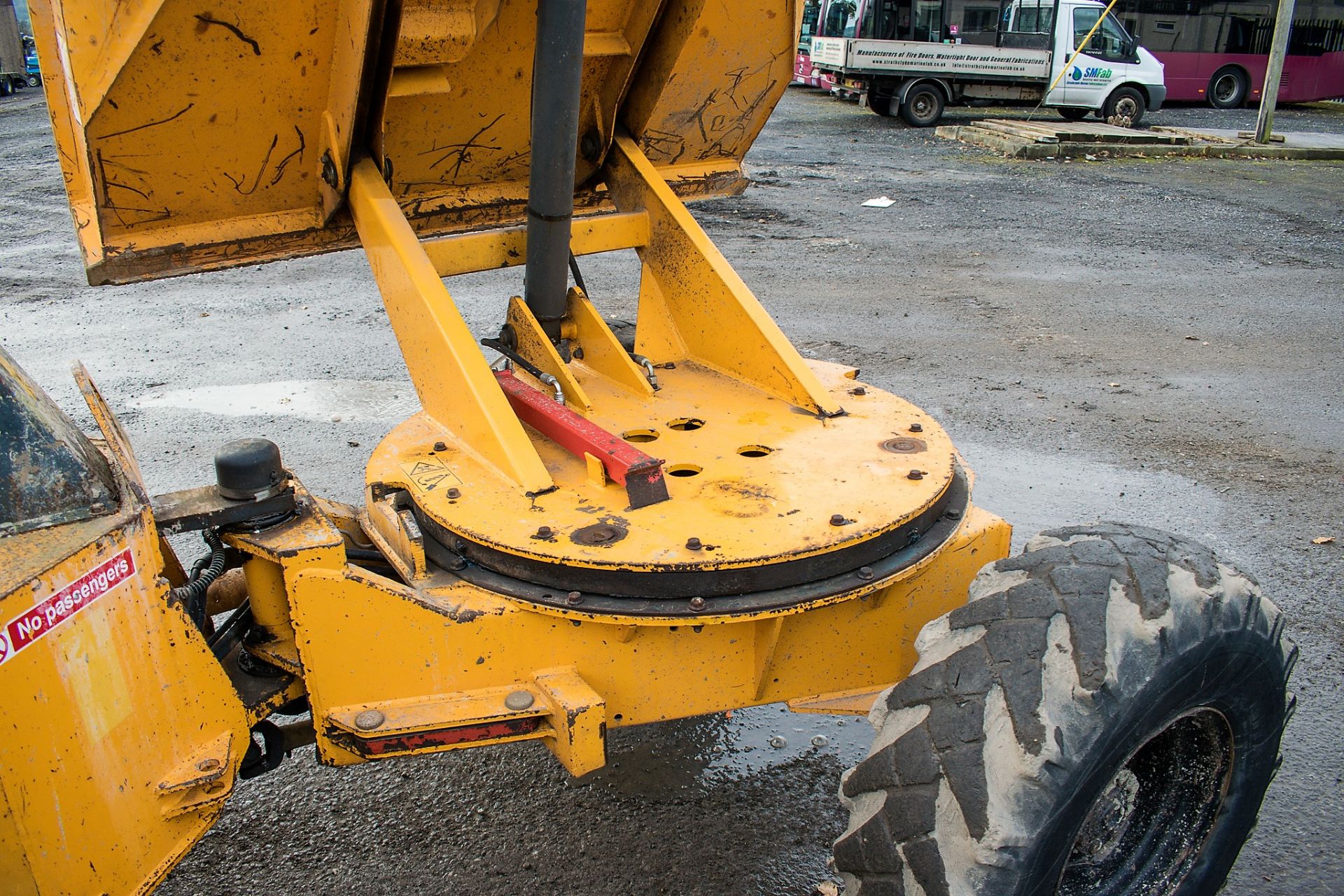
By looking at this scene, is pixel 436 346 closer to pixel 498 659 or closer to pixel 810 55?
pixel 498 659

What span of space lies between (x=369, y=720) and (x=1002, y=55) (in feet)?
58.2

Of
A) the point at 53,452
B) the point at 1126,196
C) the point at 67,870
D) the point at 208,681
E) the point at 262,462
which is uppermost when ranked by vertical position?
the point at 53,452

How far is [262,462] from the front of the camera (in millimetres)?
2018

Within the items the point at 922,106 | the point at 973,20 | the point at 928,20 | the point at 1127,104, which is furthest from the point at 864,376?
the point at 1127,104

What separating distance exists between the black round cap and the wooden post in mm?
15962

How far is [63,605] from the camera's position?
1553mm

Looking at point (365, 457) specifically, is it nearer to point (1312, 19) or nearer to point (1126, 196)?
point (1126, 196)

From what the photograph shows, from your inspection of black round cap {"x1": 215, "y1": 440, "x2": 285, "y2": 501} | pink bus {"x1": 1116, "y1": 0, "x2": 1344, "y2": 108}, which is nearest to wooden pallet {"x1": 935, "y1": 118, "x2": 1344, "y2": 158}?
pink bus {"x1": 1116, "y1": 0, "x2": 1344, "y2": 108}

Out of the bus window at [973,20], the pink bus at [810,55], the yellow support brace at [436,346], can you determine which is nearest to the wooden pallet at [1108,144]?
the bus window at [973,20]

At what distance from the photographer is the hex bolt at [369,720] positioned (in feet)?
6.45

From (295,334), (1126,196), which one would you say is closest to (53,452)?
(295,334)

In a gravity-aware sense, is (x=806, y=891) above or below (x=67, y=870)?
below

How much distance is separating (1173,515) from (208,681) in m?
3.73

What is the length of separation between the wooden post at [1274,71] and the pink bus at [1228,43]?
5.90 meters
